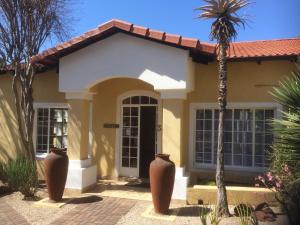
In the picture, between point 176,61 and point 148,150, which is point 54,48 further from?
point 148,150

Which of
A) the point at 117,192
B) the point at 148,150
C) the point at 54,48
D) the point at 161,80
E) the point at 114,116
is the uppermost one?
the point at 54,48

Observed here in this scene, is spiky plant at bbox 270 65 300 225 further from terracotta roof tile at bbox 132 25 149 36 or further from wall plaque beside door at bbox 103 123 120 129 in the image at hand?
wall plaque beside door at bbox 103 123 120 129

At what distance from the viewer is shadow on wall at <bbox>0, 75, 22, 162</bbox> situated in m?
12.8

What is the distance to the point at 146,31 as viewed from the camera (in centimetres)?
916

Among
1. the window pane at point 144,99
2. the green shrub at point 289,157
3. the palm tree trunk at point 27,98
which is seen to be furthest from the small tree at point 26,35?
the green shrub at point 289,157

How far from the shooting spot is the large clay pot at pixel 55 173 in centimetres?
900

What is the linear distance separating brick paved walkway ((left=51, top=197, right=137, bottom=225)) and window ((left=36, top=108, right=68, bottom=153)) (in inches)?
148

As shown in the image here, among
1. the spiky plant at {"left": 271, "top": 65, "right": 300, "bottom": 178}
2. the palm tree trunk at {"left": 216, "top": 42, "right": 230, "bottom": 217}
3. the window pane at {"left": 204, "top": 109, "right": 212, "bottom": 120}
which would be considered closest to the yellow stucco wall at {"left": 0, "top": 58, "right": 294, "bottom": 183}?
the window pane at {"left": 204, "top": 109, "right": 212, "bottom": 120}

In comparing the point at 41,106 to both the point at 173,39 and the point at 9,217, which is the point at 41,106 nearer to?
the point at 9,217

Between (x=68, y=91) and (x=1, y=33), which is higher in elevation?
(x=1, y=33)

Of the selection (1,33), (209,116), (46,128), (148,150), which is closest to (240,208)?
(209,116)

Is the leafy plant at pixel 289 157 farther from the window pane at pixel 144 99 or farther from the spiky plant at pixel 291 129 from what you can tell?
the window pane at pixel 144 99

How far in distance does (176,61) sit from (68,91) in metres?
3.46

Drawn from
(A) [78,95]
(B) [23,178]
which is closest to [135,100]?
(A) [78,95]
